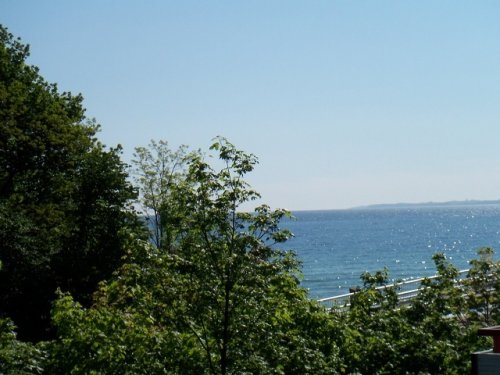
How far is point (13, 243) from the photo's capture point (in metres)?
30.4

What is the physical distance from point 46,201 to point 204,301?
22.4 m

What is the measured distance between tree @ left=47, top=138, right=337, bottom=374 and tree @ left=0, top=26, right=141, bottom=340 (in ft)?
52.6

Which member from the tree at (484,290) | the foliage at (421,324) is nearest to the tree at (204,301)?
the foliage at (421,324)

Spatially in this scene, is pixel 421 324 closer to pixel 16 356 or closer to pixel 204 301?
pixel 204 301

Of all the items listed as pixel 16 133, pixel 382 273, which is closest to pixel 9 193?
pixel 16 133

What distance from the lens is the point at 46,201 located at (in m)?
34.1

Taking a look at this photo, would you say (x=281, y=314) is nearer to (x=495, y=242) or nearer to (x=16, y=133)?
(x=16, y=133)

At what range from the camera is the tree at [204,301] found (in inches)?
506

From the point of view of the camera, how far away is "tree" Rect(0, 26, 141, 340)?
3106 cm

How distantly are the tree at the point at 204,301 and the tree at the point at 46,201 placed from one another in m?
16.0

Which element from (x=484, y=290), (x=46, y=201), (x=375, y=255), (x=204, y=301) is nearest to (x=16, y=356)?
(x=204, y=301)

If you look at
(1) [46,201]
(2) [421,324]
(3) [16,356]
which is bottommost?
(2) [421,324]

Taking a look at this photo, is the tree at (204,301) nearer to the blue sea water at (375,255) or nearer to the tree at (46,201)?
the tree at (46,201)

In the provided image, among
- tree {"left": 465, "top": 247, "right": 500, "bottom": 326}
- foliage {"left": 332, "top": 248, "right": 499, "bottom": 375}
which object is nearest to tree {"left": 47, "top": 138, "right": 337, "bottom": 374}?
foliage {"left": 332, "top": 248, "right": 499, "bottom": 375}
